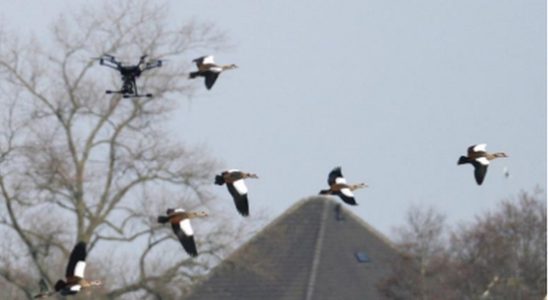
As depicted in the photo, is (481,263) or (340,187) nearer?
(340,187)

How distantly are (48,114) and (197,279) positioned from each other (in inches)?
205

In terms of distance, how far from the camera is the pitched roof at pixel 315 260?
8300 centimetres

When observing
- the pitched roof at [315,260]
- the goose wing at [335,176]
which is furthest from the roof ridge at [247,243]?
the goose wing at [335,176]

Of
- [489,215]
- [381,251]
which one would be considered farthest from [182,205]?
[381,251]

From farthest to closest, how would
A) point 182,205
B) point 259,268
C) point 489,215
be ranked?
1. point 489,215
2. point 259,268
3. point 182,205

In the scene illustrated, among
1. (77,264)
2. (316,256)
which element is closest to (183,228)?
(77,264)

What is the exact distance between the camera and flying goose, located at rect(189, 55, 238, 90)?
36.6m

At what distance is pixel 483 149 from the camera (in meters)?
37.4

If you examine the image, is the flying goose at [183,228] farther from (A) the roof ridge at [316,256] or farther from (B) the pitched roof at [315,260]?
(A) the roof ridge at [316,256]

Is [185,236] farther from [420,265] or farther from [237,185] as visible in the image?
[420,265]

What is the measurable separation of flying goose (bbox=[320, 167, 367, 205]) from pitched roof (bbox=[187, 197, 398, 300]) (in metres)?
41.1

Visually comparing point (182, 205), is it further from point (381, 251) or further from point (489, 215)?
point (381, 251)

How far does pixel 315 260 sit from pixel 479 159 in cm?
4914

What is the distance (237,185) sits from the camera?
120 feet
